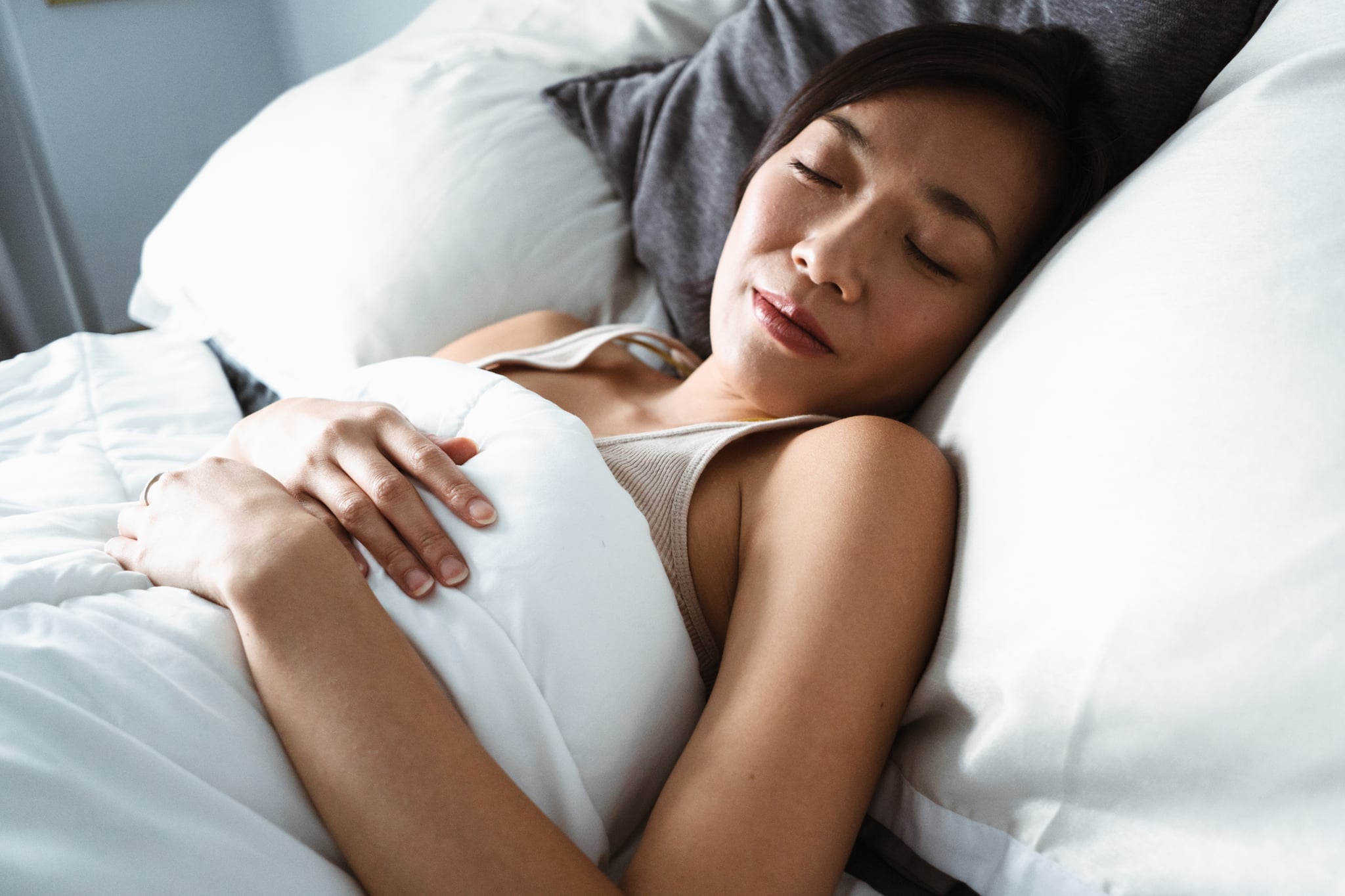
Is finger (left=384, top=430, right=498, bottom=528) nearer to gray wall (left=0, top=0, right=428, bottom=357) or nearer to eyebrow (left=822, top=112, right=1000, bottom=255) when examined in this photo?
eyebrow (left=822, top=112, right=1000, bottom=255)

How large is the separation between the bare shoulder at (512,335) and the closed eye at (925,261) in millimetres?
461

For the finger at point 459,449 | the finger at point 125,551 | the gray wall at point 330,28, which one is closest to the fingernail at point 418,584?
the finger at point 459,449

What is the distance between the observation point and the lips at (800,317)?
Result: 31.4 inches

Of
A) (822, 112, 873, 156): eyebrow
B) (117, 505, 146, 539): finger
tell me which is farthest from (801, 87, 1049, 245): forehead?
(117, 505, 146, 539): finger

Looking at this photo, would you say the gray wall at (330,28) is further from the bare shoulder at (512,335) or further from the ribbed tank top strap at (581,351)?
the ribbed tank top strap at (581,351)

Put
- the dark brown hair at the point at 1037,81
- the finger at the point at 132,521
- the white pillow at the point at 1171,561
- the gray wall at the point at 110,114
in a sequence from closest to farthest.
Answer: the white pillow at the point at 1171,561 → the finger at the point at 132,521 → the dark brown hair at the point at 1037,81 → the gray wall at the point at 110,114

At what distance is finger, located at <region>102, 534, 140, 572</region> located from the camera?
26.5 inches

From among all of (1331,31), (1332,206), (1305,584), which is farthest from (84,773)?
(1331,31)

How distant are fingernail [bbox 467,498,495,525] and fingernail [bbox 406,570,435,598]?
52mm

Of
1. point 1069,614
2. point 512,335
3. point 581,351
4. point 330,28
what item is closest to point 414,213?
point 512,335

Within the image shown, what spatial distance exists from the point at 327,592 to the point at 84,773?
0.16 m

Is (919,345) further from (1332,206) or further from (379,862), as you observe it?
(379,862)

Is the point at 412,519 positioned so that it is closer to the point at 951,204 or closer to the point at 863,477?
the point at 863,477

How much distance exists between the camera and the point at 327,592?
566 mm
